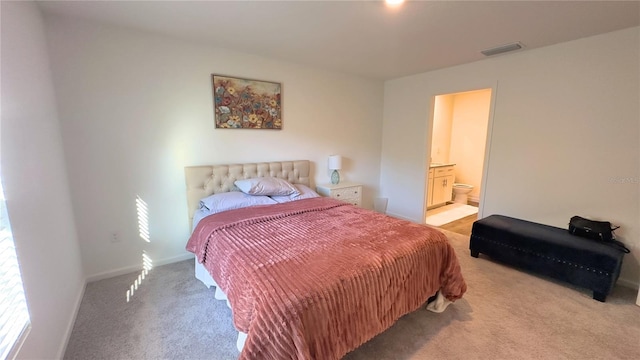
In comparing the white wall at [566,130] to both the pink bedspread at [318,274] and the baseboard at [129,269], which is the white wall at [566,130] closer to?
the pink bedspread at [318,274]

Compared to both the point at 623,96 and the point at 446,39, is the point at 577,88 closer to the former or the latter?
the point at 623,96

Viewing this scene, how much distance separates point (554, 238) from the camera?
8.16 feet

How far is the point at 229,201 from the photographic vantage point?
2631 mm

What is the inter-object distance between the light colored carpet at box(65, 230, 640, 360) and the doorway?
2.63 m

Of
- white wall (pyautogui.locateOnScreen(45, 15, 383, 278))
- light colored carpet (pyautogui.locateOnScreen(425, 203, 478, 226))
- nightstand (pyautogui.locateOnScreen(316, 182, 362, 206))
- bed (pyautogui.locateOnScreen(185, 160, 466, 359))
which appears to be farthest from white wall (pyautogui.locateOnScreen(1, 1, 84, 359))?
light colored carpet (pyautogui.locateOnScreen(425, 203, 478, 226))

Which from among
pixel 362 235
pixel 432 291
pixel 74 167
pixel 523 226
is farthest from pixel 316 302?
pixel 523 226

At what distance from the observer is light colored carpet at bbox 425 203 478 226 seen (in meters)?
4.36

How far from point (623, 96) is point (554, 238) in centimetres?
143

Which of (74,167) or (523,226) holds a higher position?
(74,167)

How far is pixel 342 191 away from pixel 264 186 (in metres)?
1.30

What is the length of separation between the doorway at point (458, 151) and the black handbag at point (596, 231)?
7.22ft

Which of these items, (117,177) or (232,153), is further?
(232,153)

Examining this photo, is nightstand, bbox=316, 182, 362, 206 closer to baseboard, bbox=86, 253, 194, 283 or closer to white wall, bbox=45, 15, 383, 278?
white wall, bbox=45, 15, 383, 278

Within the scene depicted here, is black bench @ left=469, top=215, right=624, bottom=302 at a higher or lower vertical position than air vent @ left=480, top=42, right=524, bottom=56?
lower
